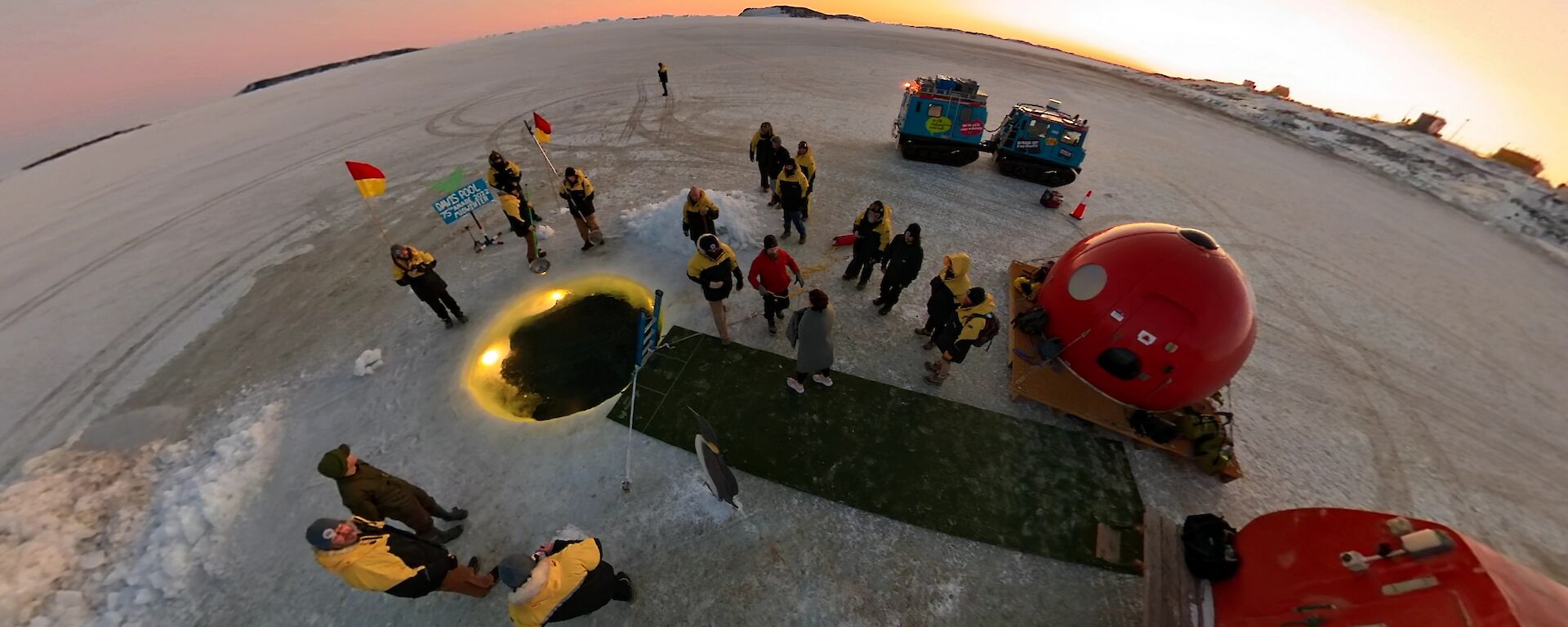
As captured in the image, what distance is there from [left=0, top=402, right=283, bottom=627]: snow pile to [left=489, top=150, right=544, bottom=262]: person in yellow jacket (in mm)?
4307

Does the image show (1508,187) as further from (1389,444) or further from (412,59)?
(412,59)

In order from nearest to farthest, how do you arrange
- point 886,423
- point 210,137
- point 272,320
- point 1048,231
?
point 886,423 < point 272,320 < point 1048,231 < point 210,137

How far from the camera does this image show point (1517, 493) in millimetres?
5918

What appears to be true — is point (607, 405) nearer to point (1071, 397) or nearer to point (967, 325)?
point (967, 325)

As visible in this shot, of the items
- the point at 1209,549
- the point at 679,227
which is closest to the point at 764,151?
the point at 679,227

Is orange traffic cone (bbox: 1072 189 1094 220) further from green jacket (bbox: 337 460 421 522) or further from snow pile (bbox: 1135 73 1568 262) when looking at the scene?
green jacket (bbox: 337 460 421 522)

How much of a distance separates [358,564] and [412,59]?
36.9m

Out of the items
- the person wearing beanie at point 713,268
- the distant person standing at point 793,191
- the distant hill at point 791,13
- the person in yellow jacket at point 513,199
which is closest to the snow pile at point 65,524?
the person in yellow jacket at point 513,199

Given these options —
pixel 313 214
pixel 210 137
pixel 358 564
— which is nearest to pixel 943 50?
pixel 313 214

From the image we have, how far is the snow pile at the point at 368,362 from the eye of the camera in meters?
6.88

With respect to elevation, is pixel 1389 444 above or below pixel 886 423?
above

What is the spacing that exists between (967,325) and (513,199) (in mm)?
7818

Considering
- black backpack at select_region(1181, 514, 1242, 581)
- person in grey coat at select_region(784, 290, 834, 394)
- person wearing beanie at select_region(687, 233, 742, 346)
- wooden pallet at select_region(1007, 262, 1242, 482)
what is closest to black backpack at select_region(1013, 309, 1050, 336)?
wooden pallet at select_region(1007, 262, 1242, 482)

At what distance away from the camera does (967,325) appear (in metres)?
5.62
